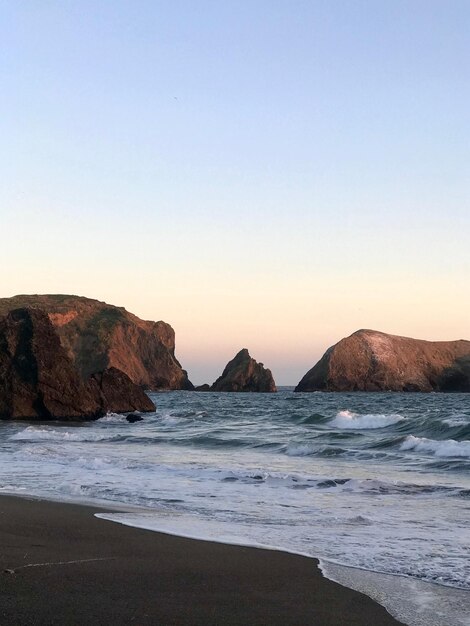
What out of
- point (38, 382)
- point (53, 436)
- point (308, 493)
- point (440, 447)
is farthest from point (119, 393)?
point (308, 493)

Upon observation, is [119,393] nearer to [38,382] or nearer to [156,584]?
[38,382]

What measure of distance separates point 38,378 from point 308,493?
3027cm

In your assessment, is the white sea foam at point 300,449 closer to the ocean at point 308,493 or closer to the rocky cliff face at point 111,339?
the ocean at point 308,493

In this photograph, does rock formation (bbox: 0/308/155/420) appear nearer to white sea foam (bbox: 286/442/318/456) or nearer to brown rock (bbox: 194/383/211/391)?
white sea foam (bbox: 286/442/318/456)

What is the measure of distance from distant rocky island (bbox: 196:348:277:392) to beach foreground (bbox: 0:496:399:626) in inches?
4746

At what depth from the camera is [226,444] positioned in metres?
25.0

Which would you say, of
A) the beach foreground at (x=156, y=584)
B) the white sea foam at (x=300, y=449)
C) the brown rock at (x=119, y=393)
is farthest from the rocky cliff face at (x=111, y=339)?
the beach foreground at (x=156, y=584)

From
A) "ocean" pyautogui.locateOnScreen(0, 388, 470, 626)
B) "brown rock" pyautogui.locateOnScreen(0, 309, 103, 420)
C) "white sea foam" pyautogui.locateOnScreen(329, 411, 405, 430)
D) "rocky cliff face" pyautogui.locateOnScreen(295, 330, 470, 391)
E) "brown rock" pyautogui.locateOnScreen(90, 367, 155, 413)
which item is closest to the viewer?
"ocean" pyautogui.locateOnScreen(0, 388, 470, 626)

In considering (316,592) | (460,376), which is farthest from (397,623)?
(460,376)

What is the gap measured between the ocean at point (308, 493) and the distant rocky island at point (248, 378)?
10101 cm

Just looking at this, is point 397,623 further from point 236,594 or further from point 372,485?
point 372,485

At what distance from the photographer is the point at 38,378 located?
4088 centimetres

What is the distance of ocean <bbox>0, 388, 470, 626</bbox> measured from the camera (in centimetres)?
688

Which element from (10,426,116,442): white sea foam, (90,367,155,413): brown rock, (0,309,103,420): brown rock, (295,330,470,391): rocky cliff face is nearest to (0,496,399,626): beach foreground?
(10,426,116,442): white sea foam
